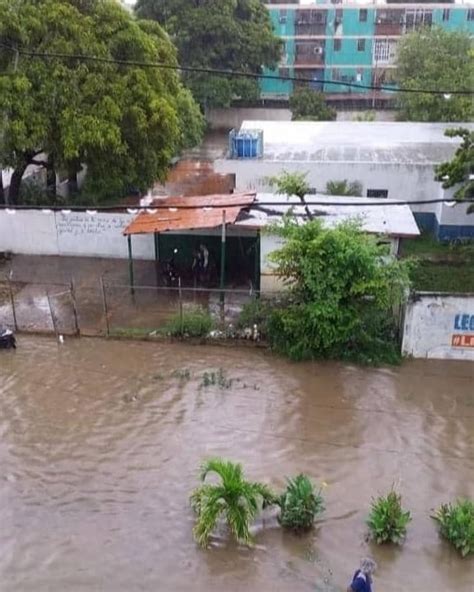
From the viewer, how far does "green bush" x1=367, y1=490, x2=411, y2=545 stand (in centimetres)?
812

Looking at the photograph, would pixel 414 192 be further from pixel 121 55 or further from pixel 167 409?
pixel 167 409

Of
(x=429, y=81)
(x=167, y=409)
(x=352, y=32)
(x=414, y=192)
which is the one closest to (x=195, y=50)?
(x=429, y=81)

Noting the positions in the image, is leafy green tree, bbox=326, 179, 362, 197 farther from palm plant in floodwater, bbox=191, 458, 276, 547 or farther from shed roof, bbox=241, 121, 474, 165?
palm plant in floodwater, bbox=191, 458, 276, 547

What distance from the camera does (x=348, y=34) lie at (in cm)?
4688

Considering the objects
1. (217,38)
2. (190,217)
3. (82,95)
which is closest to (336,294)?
(190,217)

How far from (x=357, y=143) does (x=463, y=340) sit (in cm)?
1172

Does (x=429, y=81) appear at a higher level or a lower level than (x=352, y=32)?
lower

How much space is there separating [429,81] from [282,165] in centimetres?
1379

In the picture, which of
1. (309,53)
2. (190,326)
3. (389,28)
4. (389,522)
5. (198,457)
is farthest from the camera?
(309,53)

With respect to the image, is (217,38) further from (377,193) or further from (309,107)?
(377,193)

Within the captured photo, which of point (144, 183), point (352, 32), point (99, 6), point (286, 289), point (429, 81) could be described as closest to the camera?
point (286, 289)

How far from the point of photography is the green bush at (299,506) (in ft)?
27.3

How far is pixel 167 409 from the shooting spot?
1123 cm

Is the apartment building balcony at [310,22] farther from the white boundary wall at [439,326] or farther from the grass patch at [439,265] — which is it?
the white boundary wall at [439,326]
